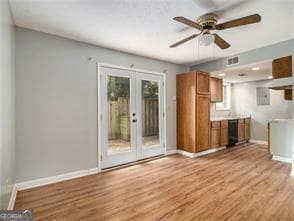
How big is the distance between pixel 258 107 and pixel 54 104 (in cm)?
635

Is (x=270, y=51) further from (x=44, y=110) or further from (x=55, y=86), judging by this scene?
(x=44, y=110)

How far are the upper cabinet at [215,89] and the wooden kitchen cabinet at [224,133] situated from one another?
775 millimetres

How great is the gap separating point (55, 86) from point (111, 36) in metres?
1.31

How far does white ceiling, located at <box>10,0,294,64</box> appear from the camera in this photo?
2244mm

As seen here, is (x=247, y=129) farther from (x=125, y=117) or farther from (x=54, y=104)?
(x=54, y=104)

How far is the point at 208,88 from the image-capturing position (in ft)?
16.0

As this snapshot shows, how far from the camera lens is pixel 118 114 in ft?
12.8

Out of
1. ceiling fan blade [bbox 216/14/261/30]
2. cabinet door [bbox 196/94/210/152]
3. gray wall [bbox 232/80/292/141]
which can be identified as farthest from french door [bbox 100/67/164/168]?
gray wall [bbox 232/80/292/141]

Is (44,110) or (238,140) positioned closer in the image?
(44,110)

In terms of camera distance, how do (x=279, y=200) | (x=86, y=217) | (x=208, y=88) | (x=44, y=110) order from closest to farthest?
1. (x=86, y=217)
2. (x=279, y=200)
3. (x=44, y=110)
4. (x=208, y=88)

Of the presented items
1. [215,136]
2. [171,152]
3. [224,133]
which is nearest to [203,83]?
[215,136]

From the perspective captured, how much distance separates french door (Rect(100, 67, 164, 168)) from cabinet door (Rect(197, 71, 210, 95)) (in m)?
0.97

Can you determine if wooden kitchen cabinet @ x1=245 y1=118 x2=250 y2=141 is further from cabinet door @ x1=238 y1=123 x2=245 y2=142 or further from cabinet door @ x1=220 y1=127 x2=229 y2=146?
cabinet door @ x1=220 y1=127 x2=229 y2=146

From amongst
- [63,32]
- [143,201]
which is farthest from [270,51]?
[63,32]
